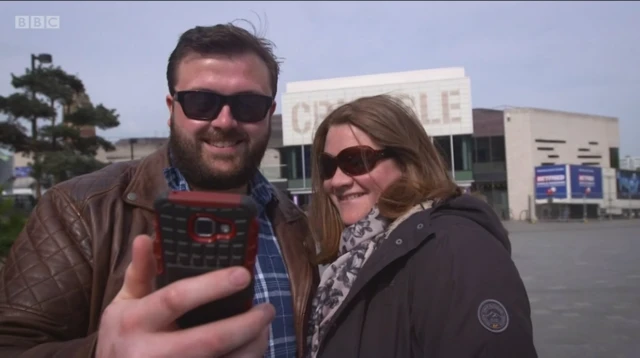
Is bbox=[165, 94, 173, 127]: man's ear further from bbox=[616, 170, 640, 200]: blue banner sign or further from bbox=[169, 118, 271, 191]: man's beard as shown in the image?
bbox=[616, 170, 640, 200]: blue banner sign

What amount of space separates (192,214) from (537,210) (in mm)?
34628

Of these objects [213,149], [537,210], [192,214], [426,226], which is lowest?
[537,210]

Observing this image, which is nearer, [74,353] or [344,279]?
[74,353]

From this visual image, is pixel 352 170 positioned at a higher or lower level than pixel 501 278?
higher

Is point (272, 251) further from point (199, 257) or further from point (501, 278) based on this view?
point (199, 257)

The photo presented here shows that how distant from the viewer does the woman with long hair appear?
5.17 ft

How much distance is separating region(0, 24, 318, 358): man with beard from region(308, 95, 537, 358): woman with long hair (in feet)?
0.74

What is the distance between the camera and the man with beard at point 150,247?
88 centimetres

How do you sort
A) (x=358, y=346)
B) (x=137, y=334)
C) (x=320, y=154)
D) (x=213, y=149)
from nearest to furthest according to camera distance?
1. (x=137, y=334)
2. (x=358, y=346)
3. (x=213, y=149)
4. (x=320, y=154)

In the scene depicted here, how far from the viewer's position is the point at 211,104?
1.92 meters

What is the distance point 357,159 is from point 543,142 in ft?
124

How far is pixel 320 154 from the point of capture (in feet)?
9.02

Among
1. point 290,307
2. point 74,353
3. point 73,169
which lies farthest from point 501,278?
point 73,169

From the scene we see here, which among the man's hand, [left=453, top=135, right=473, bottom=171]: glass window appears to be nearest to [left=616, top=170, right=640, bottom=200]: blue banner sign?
[left=453, top=135, right=473, bottom=171]: glass window
